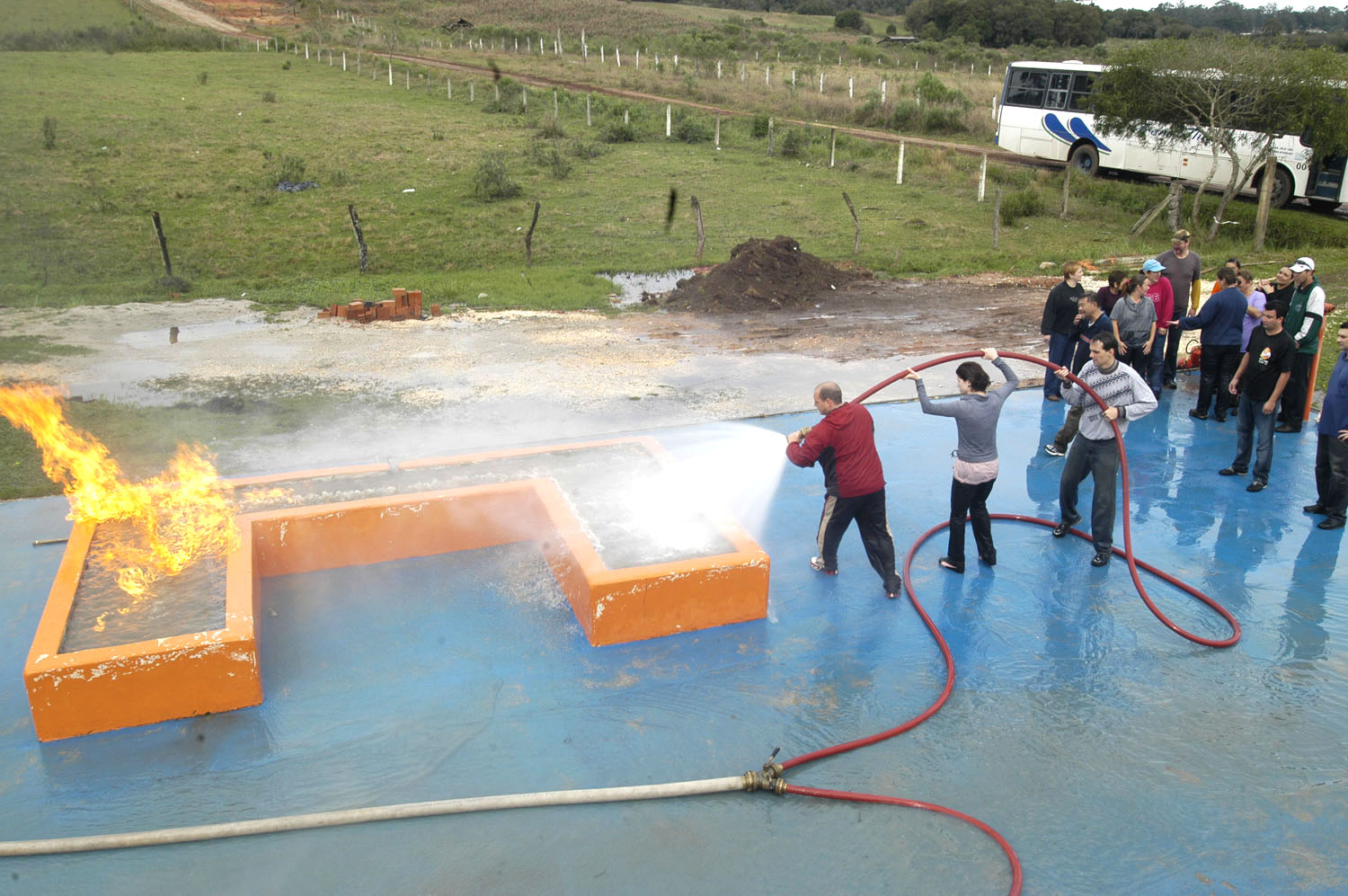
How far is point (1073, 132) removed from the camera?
93.6 feet

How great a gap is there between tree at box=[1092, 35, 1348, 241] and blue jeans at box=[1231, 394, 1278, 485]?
14.3m

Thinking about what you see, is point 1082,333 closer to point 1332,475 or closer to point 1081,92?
point 1332,475

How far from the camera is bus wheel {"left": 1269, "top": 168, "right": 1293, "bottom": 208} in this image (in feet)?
76.3

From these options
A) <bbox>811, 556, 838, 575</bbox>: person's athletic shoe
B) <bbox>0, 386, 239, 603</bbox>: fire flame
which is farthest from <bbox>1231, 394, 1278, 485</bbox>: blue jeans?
<bbox>0, 386, 239, 603</bbox>: fire flame

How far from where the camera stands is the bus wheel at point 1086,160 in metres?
28.0

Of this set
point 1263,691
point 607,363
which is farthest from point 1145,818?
point 607,363

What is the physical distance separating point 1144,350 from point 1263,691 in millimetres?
5244

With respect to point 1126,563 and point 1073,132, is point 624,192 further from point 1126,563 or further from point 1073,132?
point 1126,563

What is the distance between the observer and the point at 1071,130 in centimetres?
2855

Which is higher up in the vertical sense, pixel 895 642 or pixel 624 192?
pixel 624 192

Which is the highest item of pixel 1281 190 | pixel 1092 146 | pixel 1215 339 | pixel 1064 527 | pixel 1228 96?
pixel 1228 96

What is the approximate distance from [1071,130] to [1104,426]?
81.3 feet

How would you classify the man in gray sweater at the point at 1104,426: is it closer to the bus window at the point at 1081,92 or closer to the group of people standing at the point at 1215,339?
the group of people standing at the point at 1215,339

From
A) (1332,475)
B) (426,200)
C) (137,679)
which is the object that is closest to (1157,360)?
(1332,475)
